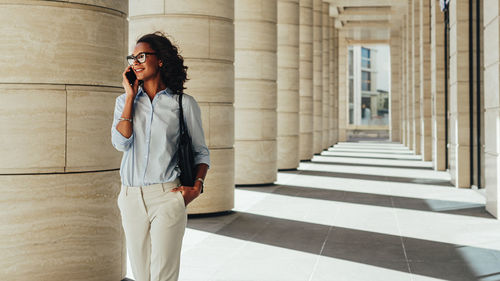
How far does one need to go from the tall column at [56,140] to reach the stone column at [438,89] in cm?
1614

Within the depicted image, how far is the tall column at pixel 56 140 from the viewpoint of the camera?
5652mm

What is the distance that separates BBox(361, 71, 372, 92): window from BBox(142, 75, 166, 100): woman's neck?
99.6 meters

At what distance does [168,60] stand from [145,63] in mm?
149

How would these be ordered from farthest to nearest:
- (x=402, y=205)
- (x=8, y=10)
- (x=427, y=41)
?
(x=427, y=41)
(x=402, y=205)
(x=8, y=10)

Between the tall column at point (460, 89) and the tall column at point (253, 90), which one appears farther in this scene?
the tall column at point (253, 90)

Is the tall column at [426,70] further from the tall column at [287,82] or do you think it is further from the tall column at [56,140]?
the tall column at [56,140]

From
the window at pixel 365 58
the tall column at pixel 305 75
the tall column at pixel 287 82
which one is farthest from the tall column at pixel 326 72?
the window at pixel 365 58

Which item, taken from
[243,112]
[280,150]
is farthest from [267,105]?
[280,150]

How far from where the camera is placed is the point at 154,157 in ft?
12.5

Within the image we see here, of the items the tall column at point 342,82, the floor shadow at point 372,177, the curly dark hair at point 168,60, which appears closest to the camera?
the curly dark hair at point 168,60

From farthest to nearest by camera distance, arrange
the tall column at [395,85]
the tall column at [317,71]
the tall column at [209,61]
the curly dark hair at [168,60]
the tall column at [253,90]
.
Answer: the tall column at [395,85] → the tall column at [317,71] → the tall column at [253,90] → the tall column at [209,61] → the curly dark hair at [168,60]

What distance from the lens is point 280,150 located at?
22125mm

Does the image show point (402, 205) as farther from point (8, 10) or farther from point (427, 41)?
point (427, 41)

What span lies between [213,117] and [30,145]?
5.96 m
